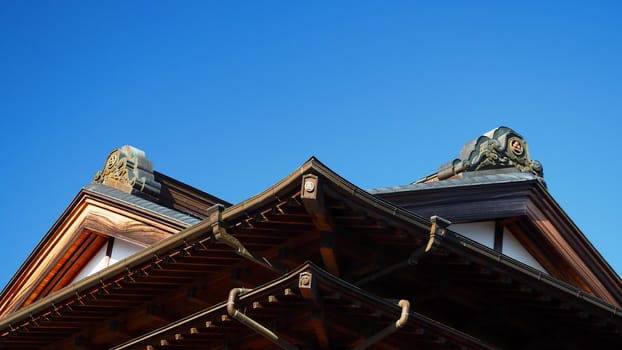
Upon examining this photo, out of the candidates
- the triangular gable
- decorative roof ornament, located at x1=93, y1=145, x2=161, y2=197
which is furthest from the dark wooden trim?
decorative roof ornament, located at x1=93, y1=145, x2=161, y2=197

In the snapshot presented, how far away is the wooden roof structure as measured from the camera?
9594mm

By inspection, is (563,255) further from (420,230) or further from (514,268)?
(420,230)

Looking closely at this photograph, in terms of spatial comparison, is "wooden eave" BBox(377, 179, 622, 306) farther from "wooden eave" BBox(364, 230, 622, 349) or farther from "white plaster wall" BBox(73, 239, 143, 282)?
"white plaster wall" BBox(73, 239, 143, 282)

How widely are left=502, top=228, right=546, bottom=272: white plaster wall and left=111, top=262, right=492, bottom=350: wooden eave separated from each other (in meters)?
2.51

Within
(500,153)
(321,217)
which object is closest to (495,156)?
(500,153)

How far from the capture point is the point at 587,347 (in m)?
12.0

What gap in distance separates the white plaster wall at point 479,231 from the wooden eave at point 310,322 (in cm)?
218

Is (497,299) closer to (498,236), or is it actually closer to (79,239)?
(498,236)

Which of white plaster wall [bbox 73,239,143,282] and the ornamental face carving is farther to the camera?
white plaster wall [bbox 73,239,143,282]

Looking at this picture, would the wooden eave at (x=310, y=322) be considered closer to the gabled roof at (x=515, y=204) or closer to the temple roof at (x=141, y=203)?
the gabled roof at (x=515, y=204)

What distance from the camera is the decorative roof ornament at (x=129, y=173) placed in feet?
47.4

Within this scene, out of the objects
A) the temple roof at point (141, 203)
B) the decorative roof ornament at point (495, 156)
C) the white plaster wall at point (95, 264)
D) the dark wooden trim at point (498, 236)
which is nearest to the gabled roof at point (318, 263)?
the dark wooden trim at point (498, 236)

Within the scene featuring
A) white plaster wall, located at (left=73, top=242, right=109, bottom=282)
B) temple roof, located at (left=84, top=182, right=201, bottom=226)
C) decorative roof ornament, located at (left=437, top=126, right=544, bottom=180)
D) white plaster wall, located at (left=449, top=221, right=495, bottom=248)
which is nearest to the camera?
white plaster wall, located at (left=449, top=221, right=495, bottom=248)

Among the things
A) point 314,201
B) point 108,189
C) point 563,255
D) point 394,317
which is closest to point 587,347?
point 563,255
